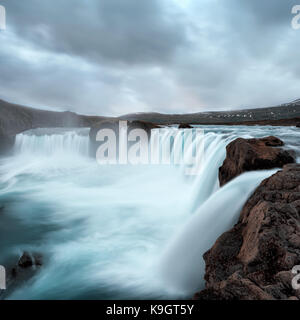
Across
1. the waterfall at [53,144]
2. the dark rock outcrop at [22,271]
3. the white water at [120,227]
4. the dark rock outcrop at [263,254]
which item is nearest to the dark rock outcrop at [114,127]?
the waterfall at [53,144]

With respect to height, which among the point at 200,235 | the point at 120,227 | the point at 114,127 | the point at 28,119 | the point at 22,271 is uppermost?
the point at 28,119

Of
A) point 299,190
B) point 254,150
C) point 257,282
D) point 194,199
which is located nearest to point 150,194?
point 194,199

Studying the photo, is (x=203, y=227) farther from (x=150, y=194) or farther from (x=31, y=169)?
(x=31, y=169)

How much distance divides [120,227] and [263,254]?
6140mm

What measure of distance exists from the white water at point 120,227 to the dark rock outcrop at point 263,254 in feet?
4.09

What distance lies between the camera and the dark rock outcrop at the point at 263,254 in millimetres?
2205

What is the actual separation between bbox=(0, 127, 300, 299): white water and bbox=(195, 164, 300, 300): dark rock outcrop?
1247mm

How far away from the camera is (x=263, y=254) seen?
2637 mm

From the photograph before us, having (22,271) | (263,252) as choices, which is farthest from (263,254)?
(22,271)

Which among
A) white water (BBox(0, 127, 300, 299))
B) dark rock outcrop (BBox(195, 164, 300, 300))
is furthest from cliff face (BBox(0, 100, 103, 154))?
dark rock outcrop (BBox(195, 164, 300, 300))

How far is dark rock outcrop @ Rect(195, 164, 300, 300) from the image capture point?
221cm

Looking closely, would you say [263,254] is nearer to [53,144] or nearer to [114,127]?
Answer: [114,127]
